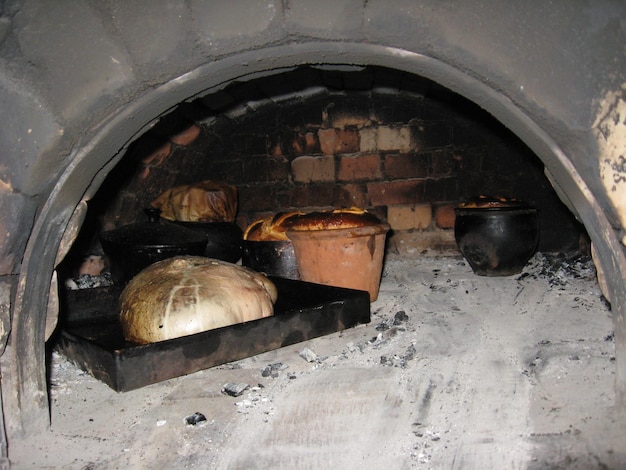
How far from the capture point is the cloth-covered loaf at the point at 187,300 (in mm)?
1657

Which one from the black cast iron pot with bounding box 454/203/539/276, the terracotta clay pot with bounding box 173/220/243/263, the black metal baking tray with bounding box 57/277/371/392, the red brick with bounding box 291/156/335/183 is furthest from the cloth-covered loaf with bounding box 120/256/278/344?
the red brick with bounding box 291/156/335/183

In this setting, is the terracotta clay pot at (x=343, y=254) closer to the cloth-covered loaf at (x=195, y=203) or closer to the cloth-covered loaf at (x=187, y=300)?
the cloth-covered loaf at (x=187, y=300)

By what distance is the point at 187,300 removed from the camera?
169 cm

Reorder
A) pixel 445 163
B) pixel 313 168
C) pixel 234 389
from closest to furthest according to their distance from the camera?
pixel 234 389, pixel 445 163, pixel 313 168

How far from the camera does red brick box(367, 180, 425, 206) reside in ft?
11.5

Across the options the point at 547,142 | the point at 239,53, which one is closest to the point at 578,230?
the point at 547,142

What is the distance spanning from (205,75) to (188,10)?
14 cm

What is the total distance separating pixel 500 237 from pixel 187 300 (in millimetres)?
1800

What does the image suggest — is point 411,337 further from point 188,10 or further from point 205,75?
point 188,10

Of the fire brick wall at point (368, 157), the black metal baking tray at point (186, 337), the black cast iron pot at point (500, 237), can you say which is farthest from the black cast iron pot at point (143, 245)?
the black cast iron pot at point (500, 237)

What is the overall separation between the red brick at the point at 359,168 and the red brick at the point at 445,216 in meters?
0.45

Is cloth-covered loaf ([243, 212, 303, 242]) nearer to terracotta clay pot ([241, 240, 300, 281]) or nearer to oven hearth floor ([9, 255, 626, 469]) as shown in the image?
terracotta clay pot ([241, 240, 300, 281])

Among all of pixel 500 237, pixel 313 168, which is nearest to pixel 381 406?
pixel 500 237

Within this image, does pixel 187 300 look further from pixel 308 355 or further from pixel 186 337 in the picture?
pixel 308 355
